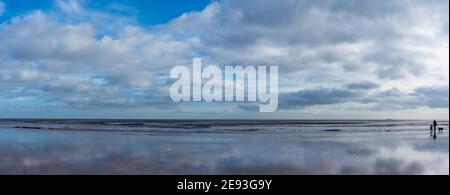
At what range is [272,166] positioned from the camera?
48.6 feet

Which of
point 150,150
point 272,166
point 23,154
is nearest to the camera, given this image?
point 272,166

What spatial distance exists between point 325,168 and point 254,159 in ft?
11.4

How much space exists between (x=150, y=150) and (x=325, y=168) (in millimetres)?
9672

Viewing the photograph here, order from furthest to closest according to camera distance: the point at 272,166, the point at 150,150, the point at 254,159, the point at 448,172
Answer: the point at 150,150
the point at 254,159
the point at 272,166
the point at 448,172

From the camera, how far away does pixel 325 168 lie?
14.1 metres

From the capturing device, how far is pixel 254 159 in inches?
655

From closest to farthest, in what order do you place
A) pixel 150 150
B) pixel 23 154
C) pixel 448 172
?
pixel 448 172 < pixel 23 154 < pixel 150 150

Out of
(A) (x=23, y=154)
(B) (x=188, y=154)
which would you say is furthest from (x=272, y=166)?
(A) (x=23, y=154)
